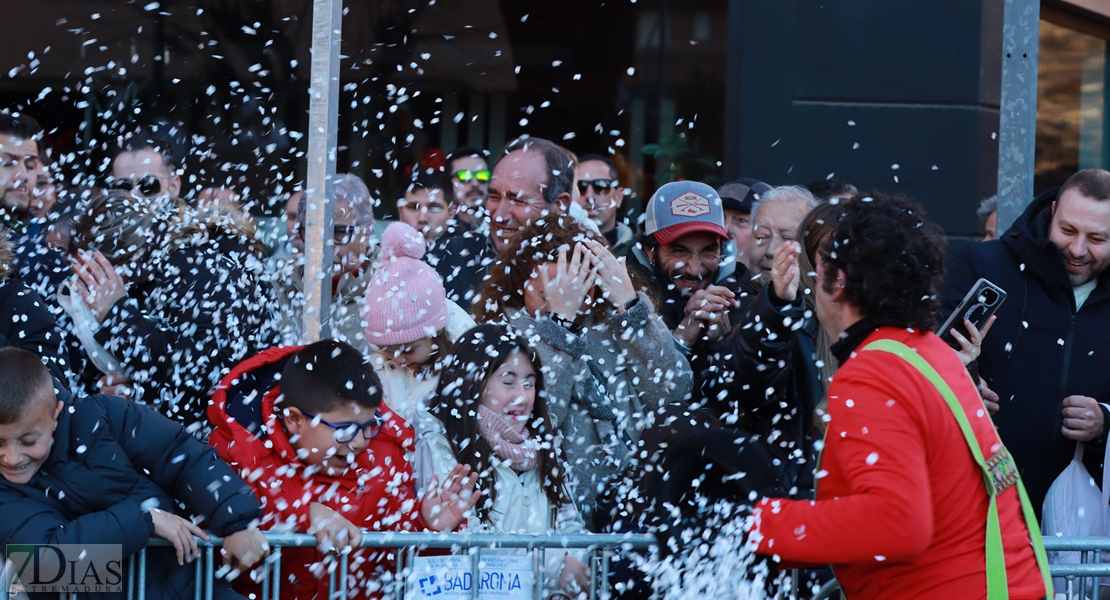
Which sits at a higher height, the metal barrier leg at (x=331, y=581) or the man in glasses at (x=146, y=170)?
the man in glasses at (x=146, y=170)

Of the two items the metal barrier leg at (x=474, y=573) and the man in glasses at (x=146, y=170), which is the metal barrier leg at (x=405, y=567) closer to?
the metal barrier leg at (x=474, y=573)

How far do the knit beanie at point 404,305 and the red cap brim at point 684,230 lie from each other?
1006mm

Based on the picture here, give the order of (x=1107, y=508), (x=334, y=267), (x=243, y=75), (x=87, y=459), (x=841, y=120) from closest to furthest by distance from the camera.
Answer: (x=87, y=459), (x=1107, y=508), (x=334, y=267), (x=841, y=120), (x=243, y=75)

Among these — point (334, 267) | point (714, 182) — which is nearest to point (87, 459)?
point (334, 267)

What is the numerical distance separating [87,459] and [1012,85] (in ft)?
14.3

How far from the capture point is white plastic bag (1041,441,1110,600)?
433 centimetres

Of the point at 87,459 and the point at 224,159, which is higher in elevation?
the point at 224,159

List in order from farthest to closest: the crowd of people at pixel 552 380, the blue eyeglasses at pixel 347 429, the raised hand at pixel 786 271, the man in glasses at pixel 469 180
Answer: the man in glasses at pixel 469 180
the raised hand at pixel 786 271
the blue eyeglasses at pixel 347 429
the crowd of people at pixel 552 380

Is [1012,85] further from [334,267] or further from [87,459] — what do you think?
[87,459]

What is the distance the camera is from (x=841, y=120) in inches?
310

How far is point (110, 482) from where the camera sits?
3.42m

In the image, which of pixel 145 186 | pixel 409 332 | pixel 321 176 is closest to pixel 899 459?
pixel 409 332

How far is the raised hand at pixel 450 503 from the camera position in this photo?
3.81 m

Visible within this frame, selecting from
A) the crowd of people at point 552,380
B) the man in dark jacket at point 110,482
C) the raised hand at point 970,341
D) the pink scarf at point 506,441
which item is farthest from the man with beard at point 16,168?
the raised hand at point 970,341
